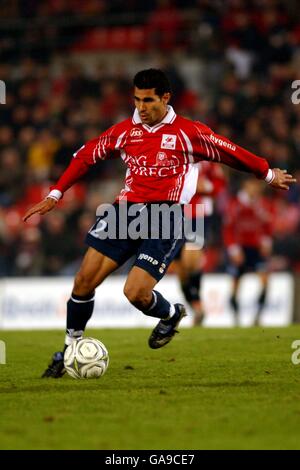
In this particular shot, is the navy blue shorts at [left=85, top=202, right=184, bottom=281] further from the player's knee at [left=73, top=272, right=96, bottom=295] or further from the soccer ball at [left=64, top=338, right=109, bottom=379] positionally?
the soccer ball at [left=64, top=338, right=109, bottom=379]

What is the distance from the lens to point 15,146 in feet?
65.8

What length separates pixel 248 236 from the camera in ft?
53.9

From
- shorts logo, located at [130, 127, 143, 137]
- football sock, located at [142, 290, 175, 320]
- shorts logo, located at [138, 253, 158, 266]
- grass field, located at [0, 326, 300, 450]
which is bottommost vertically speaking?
grass field, located at [0, 326, 300, 450]

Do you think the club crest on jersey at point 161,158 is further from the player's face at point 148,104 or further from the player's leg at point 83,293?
the player's leg at point 83,293

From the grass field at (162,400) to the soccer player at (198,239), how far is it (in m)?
2.72

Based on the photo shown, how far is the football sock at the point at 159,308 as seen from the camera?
8367 mm

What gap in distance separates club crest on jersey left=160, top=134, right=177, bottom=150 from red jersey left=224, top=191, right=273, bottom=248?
8.07 meters

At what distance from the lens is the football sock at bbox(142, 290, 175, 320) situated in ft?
27.5

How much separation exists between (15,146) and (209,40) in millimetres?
4304

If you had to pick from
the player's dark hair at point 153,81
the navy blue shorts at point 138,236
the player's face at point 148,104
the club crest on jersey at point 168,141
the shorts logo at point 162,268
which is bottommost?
the shorts logo at point 162,268

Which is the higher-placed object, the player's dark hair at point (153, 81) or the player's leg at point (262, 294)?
the player's leg at point (262, 294)

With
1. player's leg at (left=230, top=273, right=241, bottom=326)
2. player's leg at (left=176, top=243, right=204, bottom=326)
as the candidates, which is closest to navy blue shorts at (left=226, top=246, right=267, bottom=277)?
player's leg at (left=230, top=273, right=241, bottom=326)

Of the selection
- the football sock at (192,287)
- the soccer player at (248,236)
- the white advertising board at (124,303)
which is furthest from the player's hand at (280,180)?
the white advertising board at (124,303)

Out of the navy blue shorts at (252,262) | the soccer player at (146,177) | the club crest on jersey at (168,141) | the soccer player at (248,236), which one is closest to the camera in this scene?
the soccer player at (146,177)
